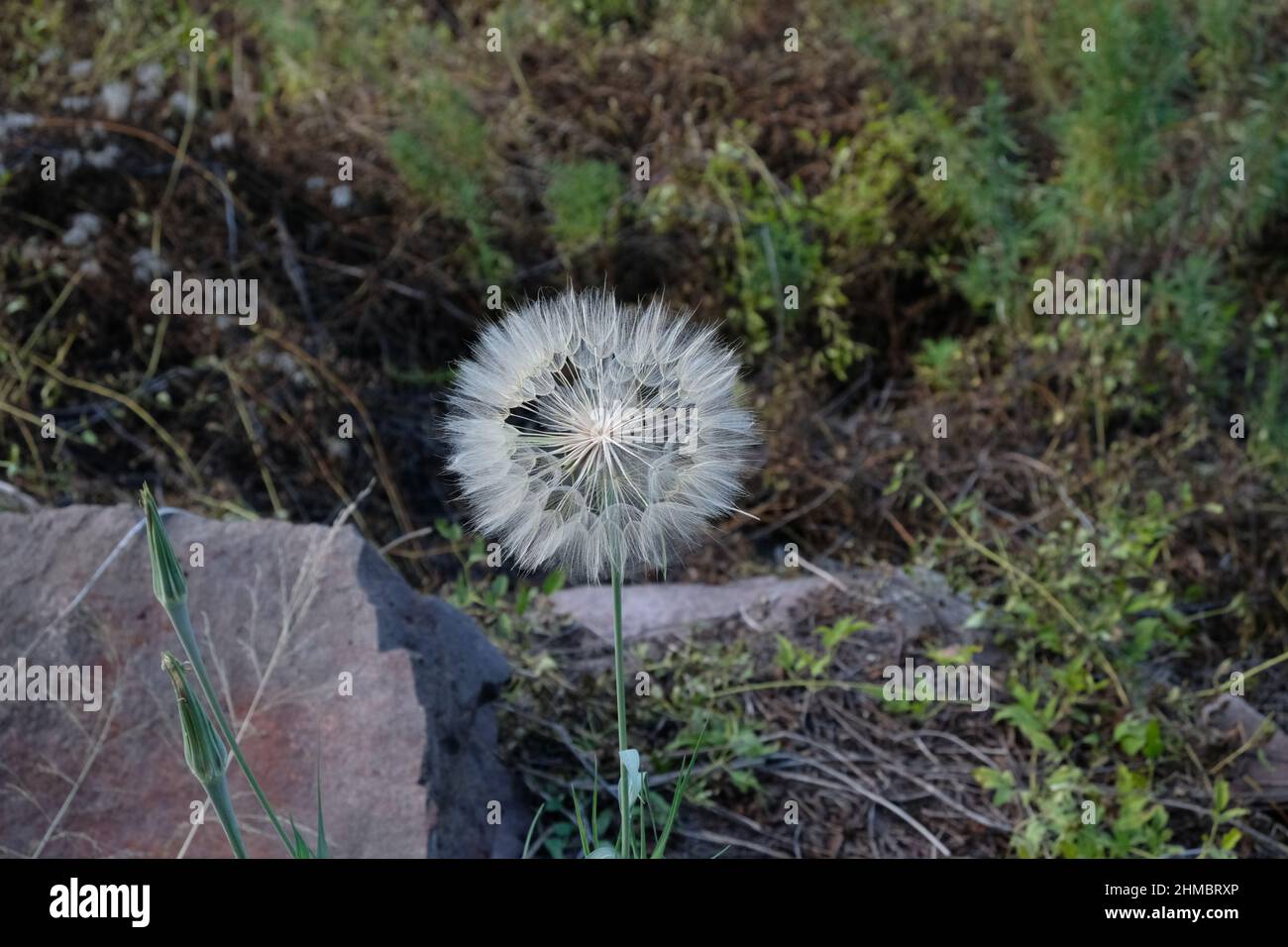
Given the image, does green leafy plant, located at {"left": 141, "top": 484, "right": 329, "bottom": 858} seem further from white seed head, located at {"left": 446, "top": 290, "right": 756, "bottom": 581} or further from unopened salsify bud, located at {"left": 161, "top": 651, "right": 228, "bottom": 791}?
white seed head, located at {"left": 446, "top": 290, "right": 756, "bottom": 581}

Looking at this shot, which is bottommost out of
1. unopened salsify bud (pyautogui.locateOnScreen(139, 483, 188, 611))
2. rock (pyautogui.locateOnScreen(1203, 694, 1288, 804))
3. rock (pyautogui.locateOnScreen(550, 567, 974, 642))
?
rock (pyautogui.locateOnScreen(1203, 694, 1288, 804))

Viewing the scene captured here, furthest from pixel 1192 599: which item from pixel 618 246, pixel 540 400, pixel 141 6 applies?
pixel 141 6

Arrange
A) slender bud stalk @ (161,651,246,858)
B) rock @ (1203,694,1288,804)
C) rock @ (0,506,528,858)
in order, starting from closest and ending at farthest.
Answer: slender bud stalk @ (161,651,246,858) < rock @ (0,506,528,858) < rock @ (1203,694,1288,804)

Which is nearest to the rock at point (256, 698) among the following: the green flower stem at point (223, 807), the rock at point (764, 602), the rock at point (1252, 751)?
the rock at point (764, 602)

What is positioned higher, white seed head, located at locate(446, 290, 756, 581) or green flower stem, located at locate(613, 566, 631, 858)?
white seed head, located at locate(446, 290, 756, 581)

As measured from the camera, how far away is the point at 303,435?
483 cm

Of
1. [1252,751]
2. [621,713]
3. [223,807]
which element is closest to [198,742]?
[223,807]

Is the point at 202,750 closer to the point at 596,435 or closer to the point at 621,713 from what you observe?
the point at 621,713

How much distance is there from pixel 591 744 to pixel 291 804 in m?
0.84

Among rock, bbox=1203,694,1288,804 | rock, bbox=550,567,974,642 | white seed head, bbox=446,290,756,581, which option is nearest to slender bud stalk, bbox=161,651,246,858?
white seed head, bbox=446,290,756,581

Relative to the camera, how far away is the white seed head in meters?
2.03

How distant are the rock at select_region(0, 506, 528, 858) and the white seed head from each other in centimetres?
107

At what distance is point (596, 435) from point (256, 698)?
1.42 metres

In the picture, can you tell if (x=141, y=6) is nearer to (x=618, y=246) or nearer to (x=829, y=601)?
(x=618, y=246)
